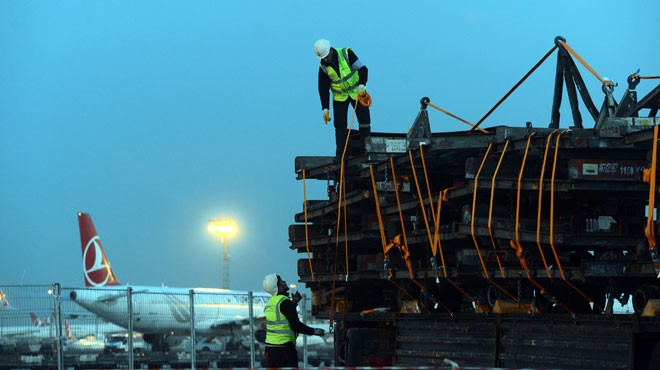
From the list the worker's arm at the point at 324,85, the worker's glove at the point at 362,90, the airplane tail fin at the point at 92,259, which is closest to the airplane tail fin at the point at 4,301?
the worker's arm at the point at 324,85

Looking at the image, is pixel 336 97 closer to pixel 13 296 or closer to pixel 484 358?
pixel 484 358

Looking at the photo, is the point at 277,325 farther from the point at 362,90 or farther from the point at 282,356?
the point at 362,90

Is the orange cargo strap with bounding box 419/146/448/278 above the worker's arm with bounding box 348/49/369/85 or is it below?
below

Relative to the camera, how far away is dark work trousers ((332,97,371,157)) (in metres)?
16.6

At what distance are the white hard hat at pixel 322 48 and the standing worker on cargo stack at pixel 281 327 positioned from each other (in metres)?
4.14

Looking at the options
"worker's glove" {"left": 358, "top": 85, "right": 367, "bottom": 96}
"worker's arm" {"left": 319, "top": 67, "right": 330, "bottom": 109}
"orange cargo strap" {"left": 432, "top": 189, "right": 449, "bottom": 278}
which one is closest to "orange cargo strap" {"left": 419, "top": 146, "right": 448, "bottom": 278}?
"orange cargo strap" {"left": 432, "top": 189, "right": 449, "bottom": 278}

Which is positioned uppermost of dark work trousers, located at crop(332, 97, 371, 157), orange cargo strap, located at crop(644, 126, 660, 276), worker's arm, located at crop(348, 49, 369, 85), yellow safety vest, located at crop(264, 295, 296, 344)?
worker's arm, located at crop(348, 49, 369, 85)

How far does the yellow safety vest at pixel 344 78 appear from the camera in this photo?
17.4 m

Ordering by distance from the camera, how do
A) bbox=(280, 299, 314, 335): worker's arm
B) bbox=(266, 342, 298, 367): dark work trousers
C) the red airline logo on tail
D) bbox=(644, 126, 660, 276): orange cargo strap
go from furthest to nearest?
1. the red airline logo on tail
2. bbox=(266, 342, 298, 367): dark work trousers
3. bbox=(280, 299, 314, 335): worker's arm
4. bbox=(644, 126, 660, 276): orange cargo strap

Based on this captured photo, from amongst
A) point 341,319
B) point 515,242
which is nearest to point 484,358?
point 515,242

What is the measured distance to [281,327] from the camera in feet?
46.5

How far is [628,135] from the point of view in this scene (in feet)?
36.3

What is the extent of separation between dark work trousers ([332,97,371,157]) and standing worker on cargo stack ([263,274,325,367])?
2666 millimetres

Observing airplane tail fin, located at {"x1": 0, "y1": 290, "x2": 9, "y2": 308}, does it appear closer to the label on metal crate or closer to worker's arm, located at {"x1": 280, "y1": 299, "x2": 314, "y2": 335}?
worker's arm, located at {"x1": 280, "y1": 299, "x2": 314, "y2": 335}
